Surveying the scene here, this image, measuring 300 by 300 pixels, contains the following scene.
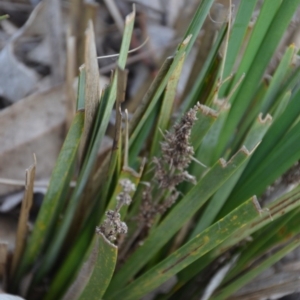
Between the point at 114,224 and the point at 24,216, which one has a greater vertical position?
the point at 114,224

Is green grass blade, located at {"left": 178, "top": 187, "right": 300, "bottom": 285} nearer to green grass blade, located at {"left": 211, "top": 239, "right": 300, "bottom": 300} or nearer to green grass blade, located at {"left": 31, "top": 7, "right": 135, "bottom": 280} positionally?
green grass blade, located at {"left": 211, "top": 239, "right": 300, "bottom": 300}

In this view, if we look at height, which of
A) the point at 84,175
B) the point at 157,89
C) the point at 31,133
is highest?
the point at 157,89

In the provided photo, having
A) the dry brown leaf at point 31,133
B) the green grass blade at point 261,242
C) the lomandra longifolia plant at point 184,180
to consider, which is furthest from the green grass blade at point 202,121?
the dry brown leaf at point 31,133

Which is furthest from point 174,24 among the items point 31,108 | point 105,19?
point 31,108

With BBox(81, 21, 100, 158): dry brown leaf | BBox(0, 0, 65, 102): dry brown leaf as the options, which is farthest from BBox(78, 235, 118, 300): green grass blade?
BBox(0, 0, 65, 102): dry brown leaf

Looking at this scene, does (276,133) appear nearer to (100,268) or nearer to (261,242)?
(261,242)

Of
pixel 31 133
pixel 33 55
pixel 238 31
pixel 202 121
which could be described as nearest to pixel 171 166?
pixel 202 121

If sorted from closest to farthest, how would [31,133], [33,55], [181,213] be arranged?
[181,213] < [31,133] < [33,55]
